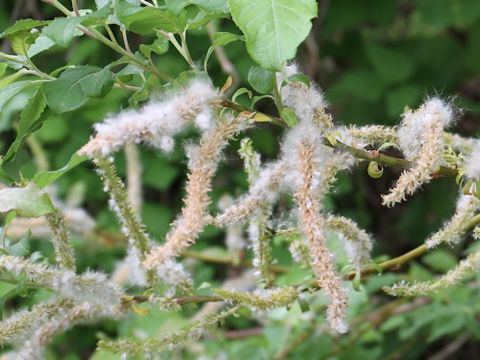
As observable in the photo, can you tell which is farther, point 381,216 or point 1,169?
point 381,216

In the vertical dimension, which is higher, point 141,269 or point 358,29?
point 358,29

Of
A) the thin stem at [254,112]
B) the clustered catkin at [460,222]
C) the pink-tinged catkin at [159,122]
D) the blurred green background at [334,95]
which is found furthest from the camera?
the blurred green background at [334,95]

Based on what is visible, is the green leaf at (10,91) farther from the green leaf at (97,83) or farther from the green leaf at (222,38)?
the green leaf at (222,38)

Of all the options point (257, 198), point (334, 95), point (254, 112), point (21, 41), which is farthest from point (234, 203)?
point (334, 95)

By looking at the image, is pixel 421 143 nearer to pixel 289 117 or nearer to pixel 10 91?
pixel 289 117

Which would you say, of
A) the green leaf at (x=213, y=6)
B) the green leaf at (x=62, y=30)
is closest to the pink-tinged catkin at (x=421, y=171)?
the green leaf at (x=213, y=6)

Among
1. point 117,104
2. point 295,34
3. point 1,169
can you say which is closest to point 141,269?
point 1,169

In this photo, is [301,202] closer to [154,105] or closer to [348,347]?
[154,105]
